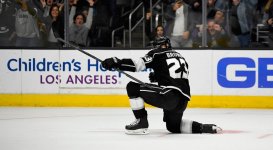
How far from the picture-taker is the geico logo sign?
1316 centimetres

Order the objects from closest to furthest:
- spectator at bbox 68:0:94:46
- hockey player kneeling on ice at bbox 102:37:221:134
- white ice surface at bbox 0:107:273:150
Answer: white ice surface at bbox 0:107:273:150 → hockey player kneeling on ice at bbox 102:37:221:134 → spectator at bbox 68:0:94:46

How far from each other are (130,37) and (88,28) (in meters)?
0.77

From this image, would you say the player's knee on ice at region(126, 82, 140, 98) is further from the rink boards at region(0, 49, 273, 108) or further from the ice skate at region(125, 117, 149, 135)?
the rink boards at region(0, 49, 273, 108)

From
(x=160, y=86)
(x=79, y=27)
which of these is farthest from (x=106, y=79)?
(x=160, y=86)

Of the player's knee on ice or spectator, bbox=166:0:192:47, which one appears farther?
spectator, bbox=166:0:192:47

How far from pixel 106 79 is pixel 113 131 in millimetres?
3677

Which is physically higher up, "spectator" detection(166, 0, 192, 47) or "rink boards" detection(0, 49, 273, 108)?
"spectator" detection(166, 0, 192, 47)

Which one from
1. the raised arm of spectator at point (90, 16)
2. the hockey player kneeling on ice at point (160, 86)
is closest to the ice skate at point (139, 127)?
the hockey player kneeling on ice at point (160, 86)

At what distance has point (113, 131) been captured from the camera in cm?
970

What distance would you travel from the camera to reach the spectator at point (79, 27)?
44.9ft

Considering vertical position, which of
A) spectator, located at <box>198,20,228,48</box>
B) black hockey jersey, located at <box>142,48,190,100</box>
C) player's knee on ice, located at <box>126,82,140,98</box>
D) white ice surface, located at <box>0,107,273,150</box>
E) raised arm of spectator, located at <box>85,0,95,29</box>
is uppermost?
raised arm of spectator, located at <box>85,0,95,29</box>

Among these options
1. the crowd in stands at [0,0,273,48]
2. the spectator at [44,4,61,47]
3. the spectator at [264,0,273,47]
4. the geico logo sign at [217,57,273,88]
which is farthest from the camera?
the spectator at [44,4,61,47]

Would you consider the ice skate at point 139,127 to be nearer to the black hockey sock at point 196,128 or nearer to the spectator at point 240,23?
the black hockey sock at point 196,128

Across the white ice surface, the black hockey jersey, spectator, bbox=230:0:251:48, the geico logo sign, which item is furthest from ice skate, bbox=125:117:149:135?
spectator, bbox=230:0:251:48
